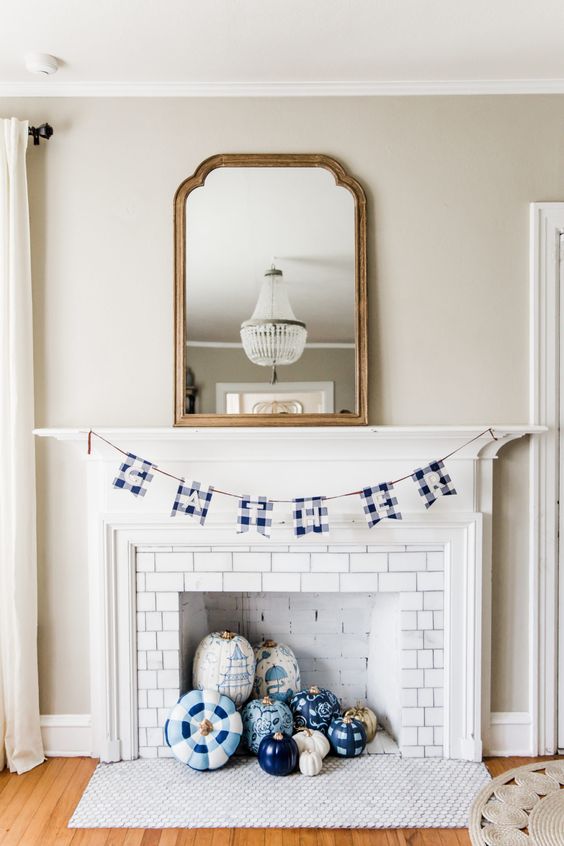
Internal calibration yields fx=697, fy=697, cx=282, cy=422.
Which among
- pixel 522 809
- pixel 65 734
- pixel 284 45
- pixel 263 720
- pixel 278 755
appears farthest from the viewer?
pixel 65 734

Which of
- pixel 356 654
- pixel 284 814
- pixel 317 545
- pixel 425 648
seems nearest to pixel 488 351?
pixel 317 545

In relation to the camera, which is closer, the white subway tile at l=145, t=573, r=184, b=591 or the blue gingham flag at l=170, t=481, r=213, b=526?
the blue gingham flag at l=170, t=481, r=213, b=526

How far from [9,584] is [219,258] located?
1.37 m

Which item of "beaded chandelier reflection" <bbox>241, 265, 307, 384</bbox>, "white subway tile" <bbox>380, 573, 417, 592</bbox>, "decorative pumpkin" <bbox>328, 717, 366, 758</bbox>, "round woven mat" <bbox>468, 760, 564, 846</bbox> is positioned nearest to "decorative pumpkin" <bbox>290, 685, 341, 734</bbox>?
"decorative pumpkin" <bbox>328, 717, 366, 758</bbox>

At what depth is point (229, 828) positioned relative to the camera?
212 centimetres

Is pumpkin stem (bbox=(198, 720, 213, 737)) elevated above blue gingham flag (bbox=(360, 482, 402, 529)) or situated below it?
below

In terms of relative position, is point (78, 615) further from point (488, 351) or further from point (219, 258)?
point (488, 351)

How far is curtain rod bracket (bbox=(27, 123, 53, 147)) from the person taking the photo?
2.46 meters

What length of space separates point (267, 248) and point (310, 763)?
5.86ft

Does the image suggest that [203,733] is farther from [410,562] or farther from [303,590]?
[410,562]

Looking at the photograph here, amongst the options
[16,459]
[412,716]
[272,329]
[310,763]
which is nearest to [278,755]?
[310,763]

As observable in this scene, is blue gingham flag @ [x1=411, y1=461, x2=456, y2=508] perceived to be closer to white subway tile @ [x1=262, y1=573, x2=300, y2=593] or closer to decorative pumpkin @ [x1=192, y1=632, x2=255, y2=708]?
white subway tile @ [x1=262, y1=573, x2=300, y2=593]

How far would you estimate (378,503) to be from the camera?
2.38 meters

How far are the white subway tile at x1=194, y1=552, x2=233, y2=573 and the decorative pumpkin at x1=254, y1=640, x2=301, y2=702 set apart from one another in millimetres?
394
